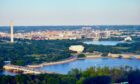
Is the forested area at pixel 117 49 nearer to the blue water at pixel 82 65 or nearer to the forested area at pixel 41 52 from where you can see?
the forested area at pixel 41 52

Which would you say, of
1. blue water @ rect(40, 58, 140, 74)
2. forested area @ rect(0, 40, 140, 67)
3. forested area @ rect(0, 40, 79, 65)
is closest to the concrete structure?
forested area @ rect(0, 40, 140, 67)

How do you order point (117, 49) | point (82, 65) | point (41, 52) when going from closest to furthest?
1. point (82, 65)
2. point (41, 52)
3. point (117, 49)

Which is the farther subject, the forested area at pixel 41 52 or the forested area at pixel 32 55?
the forested area at pixel 41 52

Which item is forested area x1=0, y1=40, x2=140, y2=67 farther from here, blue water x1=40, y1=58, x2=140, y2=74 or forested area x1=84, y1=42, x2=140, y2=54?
blue water x1=40, y1=58, x2=140, y2=74

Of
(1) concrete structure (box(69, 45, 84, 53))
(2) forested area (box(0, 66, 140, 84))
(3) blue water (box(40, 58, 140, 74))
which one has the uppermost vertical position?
(2) forested area (box(0, 66, 140, 84))

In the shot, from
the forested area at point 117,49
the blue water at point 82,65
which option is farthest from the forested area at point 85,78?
the forested area at point 117,49

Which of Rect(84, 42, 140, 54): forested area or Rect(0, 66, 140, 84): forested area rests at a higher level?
Rect(0, 66, 140, 84): forested area

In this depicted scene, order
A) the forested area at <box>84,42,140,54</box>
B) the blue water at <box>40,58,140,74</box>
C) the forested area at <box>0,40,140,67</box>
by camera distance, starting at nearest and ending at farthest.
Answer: the blue water at <box>40,58,140,74</box>, the forested area at <box>0,40,140,67</box>, the forested area at <box>84,42,140,54</box>

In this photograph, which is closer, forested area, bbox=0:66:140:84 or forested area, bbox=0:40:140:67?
forested area, bbox=0:66:140:84

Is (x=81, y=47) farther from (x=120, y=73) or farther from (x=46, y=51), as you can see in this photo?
(x=120, y=73)

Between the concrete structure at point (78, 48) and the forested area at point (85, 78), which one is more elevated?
the forested area at point (85, 78)

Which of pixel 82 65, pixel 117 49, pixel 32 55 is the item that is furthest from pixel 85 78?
pixel 117 49

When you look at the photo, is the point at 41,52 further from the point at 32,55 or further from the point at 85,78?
the point at 85,78
